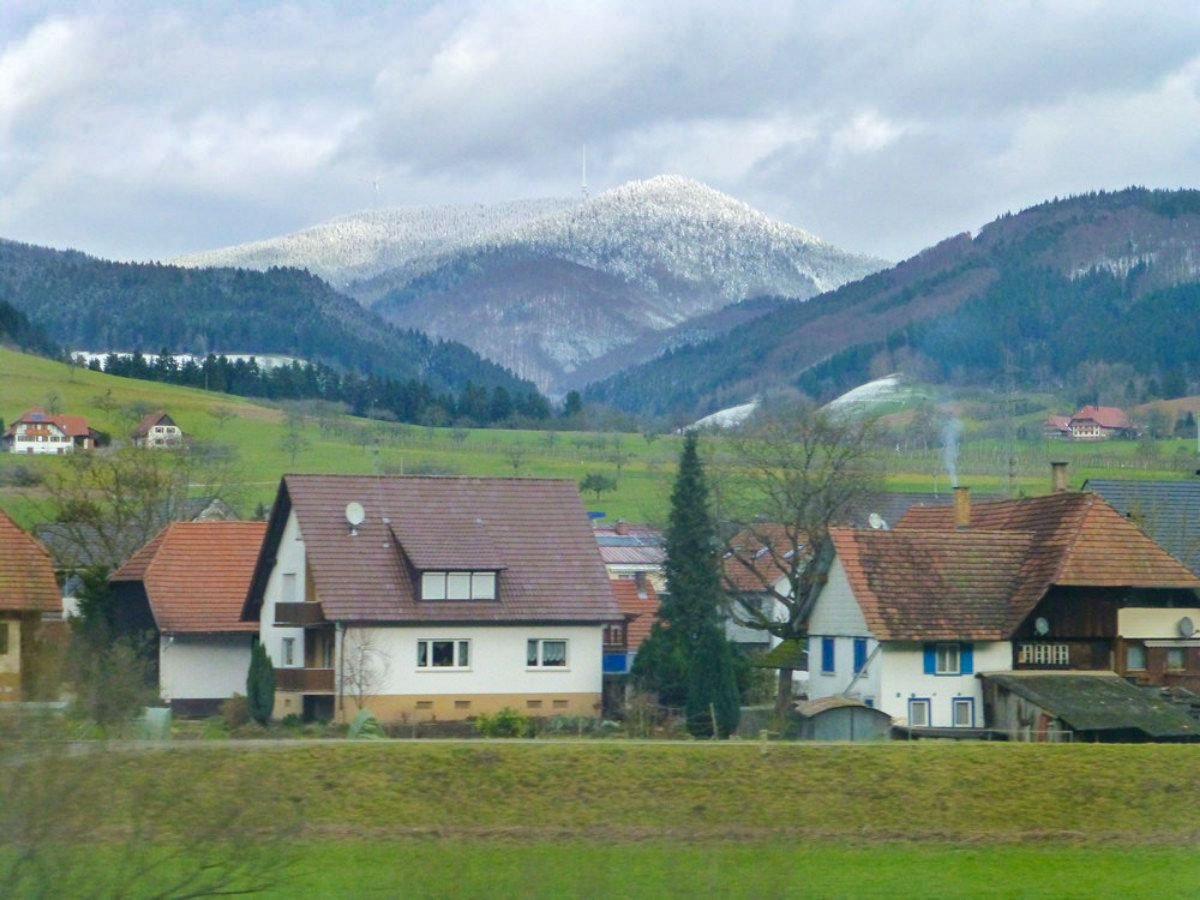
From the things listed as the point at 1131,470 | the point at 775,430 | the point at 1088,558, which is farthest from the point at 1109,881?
the point at 1131,470

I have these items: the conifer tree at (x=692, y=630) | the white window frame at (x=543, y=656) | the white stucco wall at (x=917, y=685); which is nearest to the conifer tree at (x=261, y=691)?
the white window frame at (x=543, y=656)

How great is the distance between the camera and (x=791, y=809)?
3064 cm

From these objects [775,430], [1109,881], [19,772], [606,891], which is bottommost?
[1109,881]

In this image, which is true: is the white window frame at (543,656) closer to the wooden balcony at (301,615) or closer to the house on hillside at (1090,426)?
the wooden balcony at (301,615)

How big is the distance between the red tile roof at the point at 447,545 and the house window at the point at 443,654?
654mm

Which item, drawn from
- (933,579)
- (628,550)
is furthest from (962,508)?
(628,550)

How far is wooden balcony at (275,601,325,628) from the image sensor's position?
155 ft

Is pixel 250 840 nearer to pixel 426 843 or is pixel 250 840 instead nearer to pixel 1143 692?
pixel 426 843

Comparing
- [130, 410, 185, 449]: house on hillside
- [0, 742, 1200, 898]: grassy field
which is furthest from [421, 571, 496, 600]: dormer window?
[130, 410, 185, 449]: house on hillside

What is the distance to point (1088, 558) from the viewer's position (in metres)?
47.9

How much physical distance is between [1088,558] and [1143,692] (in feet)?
14.9

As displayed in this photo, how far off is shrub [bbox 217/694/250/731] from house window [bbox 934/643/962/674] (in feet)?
57.3

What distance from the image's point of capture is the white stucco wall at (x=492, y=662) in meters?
47.2

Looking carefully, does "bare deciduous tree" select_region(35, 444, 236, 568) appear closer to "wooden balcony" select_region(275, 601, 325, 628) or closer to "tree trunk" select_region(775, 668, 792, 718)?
"wooden balcony" select_region(275, 601, 325, 628)
